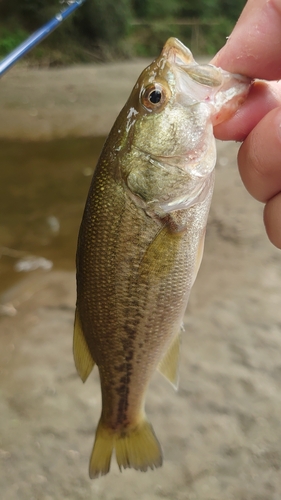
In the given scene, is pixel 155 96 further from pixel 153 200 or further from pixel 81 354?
pixel 81 354

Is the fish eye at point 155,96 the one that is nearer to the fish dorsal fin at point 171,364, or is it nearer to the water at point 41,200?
the fish dorsal fin at point 171,364

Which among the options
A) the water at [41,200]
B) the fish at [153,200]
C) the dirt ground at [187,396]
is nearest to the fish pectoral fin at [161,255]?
the fish at [153,200]

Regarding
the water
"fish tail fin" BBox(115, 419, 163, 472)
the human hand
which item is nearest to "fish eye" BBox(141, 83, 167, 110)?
the human hand

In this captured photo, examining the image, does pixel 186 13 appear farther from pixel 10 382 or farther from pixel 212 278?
pixel 10 382

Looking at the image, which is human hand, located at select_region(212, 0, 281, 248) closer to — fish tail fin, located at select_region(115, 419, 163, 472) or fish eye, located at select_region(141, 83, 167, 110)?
fish eye, located at select_region(141, 83, 167, 110)

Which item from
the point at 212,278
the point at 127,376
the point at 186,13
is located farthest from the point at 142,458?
the point at 186,13

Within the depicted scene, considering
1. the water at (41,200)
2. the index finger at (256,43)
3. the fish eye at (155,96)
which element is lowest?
the water at (41,200)

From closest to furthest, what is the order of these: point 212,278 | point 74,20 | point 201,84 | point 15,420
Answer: point 201,84 → point 15,420 → point 212,278 → point 74,20

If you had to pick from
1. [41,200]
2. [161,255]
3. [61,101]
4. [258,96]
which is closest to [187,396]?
[161,255]
